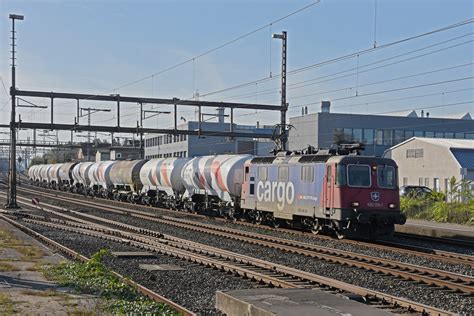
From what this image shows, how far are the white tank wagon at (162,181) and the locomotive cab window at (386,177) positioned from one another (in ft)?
59.0

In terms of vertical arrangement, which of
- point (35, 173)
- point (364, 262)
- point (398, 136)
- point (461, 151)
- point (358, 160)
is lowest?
point (364, 262)

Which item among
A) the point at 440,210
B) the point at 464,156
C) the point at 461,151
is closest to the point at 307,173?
the point at 440,210

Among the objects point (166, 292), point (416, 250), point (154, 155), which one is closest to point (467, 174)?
point (416, 250)

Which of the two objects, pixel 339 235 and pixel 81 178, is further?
pixel 81 178

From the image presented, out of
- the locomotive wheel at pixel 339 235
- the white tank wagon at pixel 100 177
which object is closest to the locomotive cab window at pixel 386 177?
the locomotive wheel at pixel 339 235

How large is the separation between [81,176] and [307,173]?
44.7 metres

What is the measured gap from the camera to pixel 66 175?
72.1 meters

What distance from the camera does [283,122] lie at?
1361 inches

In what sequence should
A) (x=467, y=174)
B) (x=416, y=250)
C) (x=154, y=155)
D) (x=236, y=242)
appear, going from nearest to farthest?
(x=416, y=250) → (x=236, y=242) → (x=467, y=174) → (x=154, y=155)

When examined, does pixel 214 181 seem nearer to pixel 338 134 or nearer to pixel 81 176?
pixel 81 176

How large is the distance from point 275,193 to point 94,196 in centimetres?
3838

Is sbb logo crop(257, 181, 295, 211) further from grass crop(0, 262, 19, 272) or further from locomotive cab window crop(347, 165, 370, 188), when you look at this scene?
grass crop(0, 262, 19, 272)

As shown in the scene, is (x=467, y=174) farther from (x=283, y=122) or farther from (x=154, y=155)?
(x=154, y=155)

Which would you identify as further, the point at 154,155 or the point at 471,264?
the point at 154,155
